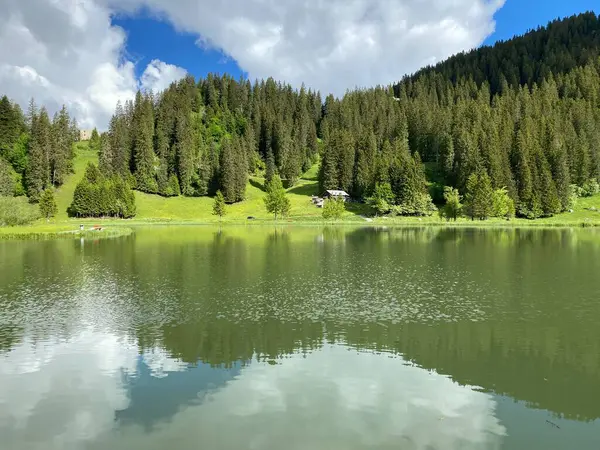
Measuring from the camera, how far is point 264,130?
603 ft

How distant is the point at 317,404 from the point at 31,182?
433ft

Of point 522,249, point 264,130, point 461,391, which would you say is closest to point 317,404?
point 461,391

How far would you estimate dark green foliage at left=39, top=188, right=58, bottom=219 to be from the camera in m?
114

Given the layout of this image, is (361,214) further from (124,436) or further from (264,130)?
(124,436)

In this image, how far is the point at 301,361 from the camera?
57.3 feet

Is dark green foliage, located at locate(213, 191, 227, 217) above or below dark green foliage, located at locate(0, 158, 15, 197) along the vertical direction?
below

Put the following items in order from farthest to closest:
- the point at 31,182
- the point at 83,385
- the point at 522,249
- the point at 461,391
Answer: the point at 31,182 < the point at 522,249 < the point at 83,385 < the point at 461,391

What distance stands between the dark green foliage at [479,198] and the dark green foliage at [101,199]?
90.7m

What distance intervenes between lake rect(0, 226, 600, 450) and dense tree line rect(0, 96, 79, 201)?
3979 inches

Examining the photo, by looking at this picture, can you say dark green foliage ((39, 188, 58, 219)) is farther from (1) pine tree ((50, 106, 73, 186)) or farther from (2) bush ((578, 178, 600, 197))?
(2) bush ((578, 178, 600, 197))

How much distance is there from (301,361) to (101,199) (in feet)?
384

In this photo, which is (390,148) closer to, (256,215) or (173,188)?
(256,215)

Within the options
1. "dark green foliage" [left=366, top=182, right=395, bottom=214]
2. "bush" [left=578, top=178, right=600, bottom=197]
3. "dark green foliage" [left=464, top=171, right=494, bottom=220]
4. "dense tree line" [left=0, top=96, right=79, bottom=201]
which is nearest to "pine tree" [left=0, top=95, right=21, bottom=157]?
"dense tree line" [left=0, top=96, right=79, bottom=201]

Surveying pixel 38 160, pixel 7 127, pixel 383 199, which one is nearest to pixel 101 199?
pixel 38 160
